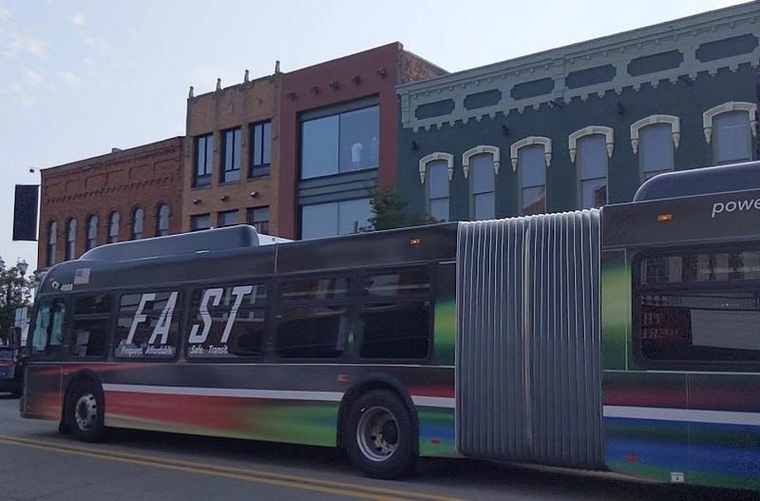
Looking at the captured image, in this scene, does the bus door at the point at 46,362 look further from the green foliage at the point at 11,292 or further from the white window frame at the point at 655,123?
the green foliage at the point at 11,292

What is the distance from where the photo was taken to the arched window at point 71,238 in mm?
37406

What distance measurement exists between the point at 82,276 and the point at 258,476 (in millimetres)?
6036

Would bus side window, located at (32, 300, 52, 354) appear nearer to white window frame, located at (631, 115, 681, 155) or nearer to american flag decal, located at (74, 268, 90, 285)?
american flag decal, located at (74, 268, 90, 285)

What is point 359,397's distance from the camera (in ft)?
34.3

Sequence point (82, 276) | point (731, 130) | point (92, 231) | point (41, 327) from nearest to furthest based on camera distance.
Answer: point (82, 276) → point (41, 327) → point (731, 130) → point (92, 231)

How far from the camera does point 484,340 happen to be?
944cm

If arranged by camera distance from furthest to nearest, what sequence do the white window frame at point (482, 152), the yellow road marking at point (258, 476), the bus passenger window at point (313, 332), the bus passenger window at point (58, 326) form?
the white window frame at point (482, 152), the bus passenger window at point (58, 326), the bus passenger window at point (313, 332), the yellow road marking at point (258, 476)

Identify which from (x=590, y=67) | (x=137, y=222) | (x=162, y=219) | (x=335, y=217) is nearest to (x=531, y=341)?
(x=590, y=67)

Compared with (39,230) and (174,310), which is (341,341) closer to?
(174,310)

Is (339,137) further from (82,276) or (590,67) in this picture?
(82,276)

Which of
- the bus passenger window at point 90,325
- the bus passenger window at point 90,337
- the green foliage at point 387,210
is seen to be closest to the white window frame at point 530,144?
the green foliage at point 387,210

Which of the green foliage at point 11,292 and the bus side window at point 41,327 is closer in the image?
the bus side window at point 41,327

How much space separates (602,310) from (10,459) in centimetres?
816

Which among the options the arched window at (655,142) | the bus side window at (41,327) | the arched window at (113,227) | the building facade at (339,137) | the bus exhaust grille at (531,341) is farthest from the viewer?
the arched window at (113,227)
